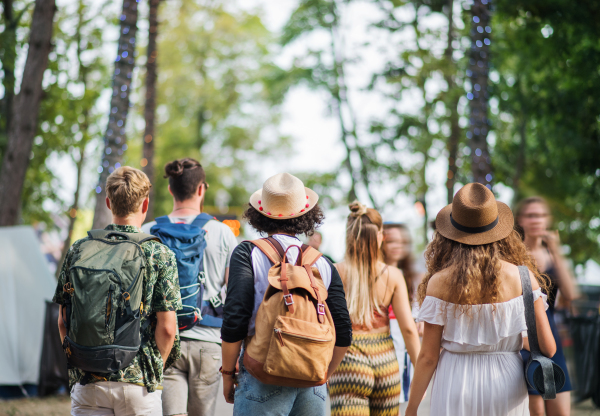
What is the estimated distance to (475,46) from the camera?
338 inches

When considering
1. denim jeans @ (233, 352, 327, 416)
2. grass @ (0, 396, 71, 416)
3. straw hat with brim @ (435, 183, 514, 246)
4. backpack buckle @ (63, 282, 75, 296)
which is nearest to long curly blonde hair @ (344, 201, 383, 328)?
straw hat with brim @ (435, 183, 514, 246)

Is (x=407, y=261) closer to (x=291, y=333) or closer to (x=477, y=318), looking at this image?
(x=477, y=318)

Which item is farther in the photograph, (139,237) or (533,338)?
(139,237)

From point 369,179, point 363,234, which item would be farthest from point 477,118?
point 369,179

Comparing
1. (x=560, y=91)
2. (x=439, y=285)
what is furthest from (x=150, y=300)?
(x=560, y=91)

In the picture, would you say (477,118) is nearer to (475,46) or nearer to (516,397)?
(475,46)

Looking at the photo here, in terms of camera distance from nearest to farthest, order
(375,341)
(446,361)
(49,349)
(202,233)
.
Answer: (446,361)
(202,233)
(375,341)
(49,349)

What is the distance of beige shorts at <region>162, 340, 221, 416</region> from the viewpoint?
11.4ft

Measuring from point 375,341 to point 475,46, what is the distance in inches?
244

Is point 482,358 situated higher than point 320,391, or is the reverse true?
point 482,358

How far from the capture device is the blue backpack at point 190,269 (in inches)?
134

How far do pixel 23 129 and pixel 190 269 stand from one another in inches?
303

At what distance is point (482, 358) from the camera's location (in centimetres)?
278

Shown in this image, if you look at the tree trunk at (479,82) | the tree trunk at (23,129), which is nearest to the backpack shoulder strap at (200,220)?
the tree trunk at (479,82)
